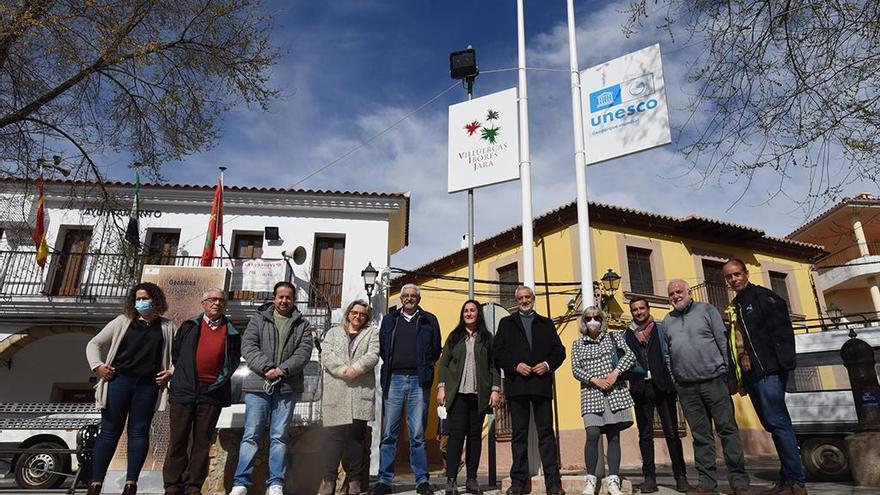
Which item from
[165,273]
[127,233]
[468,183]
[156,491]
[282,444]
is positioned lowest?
[156,491]

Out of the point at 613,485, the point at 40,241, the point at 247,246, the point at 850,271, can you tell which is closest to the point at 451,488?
the point at 613,485

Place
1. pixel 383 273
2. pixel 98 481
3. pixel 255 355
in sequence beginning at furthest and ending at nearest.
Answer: pixel 383 273
pixel 255 355
pixel 98 481

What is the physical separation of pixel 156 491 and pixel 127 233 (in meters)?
8.17

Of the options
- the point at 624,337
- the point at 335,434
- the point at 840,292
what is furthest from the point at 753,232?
the point at 335,434

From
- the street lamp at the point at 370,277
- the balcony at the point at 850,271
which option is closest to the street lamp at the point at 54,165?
the street lamp at the point at 370,277

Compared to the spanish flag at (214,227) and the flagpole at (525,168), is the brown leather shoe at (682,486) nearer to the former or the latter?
the flagpole at (525,168)

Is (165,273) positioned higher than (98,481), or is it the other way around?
(165,273)

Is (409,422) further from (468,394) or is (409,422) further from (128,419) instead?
(128,419)

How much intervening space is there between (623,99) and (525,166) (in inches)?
51.6

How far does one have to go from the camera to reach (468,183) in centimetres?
673

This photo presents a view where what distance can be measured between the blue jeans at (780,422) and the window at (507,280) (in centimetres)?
1100

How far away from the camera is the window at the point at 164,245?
1273 cm

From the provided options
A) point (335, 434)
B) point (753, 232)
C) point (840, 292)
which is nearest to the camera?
point (335, 434)

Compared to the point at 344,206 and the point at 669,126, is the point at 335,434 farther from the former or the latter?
the point at 344,206
